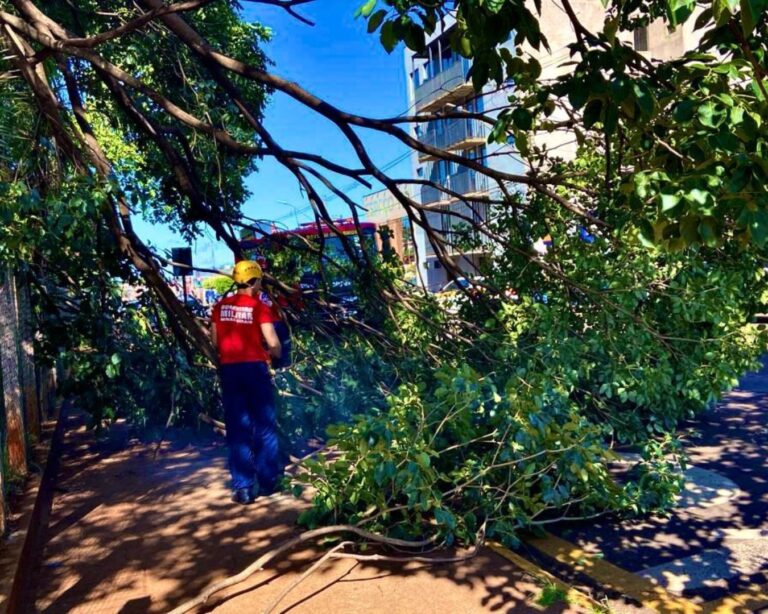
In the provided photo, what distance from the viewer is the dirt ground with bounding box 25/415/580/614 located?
153 inches

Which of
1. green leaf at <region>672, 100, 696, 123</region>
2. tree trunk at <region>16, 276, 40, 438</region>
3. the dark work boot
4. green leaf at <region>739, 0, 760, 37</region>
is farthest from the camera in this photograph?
tree trunk at <region>16, 276, 40, 438</region>

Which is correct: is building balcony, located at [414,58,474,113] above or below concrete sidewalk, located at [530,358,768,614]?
above

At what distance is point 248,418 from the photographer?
5.78m

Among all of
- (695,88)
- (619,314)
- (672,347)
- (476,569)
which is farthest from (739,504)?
(695,88)

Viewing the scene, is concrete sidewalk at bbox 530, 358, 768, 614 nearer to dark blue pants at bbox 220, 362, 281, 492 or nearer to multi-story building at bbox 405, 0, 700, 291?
dark blue pants at bbox 220, 362, 281, 492

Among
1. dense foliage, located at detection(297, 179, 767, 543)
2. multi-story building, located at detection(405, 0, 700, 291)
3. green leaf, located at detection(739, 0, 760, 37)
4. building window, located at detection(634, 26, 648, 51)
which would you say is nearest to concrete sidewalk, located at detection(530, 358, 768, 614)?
dense foliage, located at detection(297, 179, 767, 543)

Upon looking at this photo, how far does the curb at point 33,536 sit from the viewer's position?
13.3 ft

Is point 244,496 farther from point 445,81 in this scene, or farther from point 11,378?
point 445,81

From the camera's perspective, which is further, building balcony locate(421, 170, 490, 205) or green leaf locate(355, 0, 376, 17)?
building balcony locate(421, 170, 490, 205)

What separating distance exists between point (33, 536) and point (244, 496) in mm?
1575

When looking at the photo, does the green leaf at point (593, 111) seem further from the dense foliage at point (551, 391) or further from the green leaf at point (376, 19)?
the dense foliage at point (551, 391)

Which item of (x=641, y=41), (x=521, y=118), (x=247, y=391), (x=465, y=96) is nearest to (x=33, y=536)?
(x=247, y=391)

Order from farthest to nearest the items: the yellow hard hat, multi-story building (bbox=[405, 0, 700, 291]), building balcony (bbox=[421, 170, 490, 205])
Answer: building balcony (bbox=[421, 170, 490, 205])
multi-story building (bbox=[405, 0, 700, 291])
the yellow hard hat

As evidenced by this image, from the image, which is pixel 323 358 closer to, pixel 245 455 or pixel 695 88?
pixel 245 455
